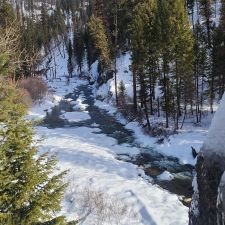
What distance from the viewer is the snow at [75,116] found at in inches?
1604

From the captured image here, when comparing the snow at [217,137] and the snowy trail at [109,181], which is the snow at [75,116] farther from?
the snow at [217,137]

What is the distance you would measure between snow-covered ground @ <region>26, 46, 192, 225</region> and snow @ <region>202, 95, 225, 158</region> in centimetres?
564

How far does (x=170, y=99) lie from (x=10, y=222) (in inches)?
1098

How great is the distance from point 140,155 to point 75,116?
56.5ft

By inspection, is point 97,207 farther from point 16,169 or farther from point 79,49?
point 79,49

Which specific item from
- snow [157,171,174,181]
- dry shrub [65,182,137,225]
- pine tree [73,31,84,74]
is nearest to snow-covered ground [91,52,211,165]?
snow [157,171,174,181]

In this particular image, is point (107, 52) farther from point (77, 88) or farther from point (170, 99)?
point (77, 88)

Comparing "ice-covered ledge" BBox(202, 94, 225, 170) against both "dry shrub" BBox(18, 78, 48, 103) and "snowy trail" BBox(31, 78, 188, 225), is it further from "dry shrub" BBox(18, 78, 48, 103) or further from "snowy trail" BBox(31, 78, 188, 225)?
"dry shrub" BBox(18, 78, 48, 103)

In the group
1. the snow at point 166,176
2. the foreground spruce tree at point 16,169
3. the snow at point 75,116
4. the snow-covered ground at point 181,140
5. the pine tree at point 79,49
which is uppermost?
the pine tree at point 79,49

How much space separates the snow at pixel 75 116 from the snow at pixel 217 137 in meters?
34.4

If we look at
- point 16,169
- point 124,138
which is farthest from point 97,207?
point 124,138

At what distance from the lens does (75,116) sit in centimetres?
4219

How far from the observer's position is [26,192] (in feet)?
29.8

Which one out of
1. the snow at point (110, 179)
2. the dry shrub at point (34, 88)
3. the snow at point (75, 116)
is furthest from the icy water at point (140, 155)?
the dry shrub at point (34, 88)
